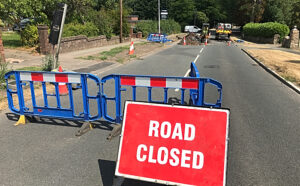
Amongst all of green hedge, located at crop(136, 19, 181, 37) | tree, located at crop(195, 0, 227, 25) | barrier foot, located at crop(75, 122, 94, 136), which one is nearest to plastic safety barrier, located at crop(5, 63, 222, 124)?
barrier foot, located at crop(75, 122, 94, 136)

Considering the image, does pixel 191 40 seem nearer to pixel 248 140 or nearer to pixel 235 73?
pixel 235 73

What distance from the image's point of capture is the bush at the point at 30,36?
18.3m

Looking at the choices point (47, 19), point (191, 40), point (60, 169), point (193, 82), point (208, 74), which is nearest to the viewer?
point (60, 169)

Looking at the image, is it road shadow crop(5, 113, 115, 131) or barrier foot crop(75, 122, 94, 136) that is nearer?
barrier foot crop(75, 122, 94, 136)

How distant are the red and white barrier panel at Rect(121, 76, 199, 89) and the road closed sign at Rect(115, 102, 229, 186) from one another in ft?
4.11

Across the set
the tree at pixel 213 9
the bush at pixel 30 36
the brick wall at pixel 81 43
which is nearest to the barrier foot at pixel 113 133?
the brick wall at pixel 81 43

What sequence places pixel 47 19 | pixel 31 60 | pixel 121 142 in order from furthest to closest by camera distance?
pixel 47 19
pixel 31 60
pixel 121 142

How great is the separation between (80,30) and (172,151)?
20522 millimetres

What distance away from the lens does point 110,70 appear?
1309 cm

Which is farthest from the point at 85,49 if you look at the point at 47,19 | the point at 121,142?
the point at 121,142

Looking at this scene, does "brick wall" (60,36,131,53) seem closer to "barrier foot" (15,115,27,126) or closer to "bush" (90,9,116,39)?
"bush" (90,9,116,39)

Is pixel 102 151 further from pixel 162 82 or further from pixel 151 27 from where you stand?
pixel 151 27

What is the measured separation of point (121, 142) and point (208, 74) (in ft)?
31.1

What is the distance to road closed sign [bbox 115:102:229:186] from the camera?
10.0 feet
